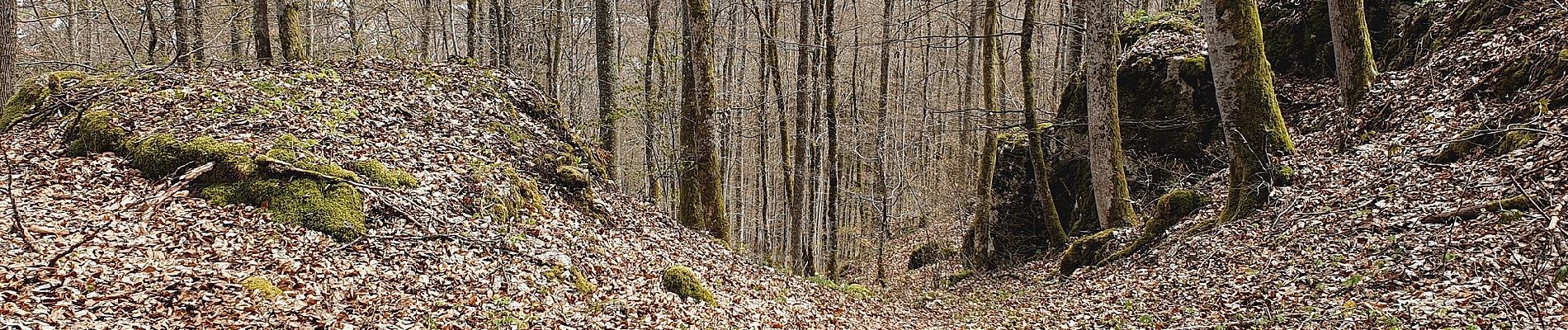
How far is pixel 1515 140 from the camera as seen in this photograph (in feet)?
24.9

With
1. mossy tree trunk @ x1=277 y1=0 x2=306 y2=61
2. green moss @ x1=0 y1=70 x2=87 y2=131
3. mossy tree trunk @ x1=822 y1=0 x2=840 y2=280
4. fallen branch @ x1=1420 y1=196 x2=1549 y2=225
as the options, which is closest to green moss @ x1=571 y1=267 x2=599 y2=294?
green moss @ x1=0 y1=70 x2=87 y2=131

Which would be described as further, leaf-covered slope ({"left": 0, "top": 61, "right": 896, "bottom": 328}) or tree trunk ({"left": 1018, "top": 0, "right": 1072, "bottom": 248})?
tree trunk ({"left": 1018, "top": 0, "right": 1072, "bottom": 248})

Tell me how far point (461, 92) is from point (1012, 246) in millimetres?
11175

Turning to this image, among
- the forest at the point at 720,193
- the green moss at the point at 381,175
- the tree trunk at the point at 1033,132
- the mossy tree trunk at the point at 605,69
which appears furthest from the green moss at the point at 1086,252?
the green moss at the point at 381,175

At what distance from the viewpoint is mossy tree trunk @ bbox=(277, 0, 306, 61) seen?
11.3m

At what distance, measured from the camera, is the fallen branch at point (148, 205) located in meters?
5.41

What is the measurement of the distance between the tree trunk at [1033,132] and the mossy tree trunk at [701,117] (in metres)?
5.30

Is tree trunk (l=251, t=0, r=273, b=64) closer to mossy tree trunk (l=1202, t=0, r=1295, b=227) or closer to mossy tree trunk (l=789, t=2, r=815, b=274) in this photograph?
mossy tree trunk (l=789, t=2, r=815, b=274)

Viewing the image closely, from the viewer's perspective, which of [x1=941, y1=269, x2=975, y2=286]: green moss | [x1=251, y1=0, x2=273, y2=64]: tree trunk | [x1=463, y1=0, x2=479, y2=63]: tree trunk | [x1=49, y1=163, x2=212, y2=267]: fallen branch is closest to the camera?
[x1=49, y1=163, x2=212, y2=267]: fallen branch

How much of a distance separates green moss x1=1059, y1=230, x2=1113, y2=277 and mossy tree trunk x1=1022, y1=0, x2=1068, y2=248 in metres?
2.47

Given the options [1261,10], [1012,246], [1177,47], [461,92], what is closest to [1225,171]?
[1177,47]

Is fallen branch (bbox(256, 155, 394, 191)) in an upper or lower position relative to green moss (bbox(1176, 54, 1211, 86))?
lower

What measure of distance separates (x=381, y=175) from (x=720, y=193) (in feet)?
15.9

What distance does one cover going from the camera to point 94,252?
210 inches
